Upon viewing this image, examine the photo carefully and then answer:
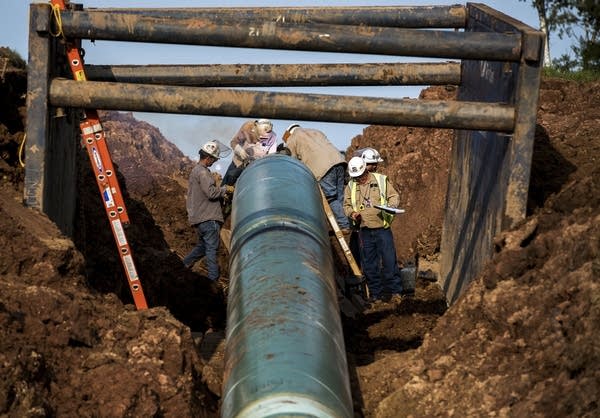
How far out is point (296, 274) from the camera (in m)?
9.27

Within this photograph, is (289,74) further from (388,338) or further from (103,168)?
(388,338)

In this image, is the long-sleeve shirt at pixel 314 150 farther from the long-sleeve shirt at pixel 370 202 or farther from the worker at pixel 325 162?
the long-sleeve shirt at pixel 370 202

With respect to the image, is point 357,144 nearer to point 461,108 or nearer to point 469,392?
point 461,108

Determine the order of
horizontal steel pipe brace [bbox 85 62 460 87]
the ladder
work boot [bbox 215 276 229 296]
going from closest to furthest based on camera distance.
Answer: the ladder
horizontal steel pipe brace [bbox 85 62 460 87]
work boot [bbox 215 276 229 296]

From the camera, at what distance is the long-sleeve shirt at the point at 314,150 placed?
16.3 meters

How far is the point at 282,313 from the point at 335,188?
8074 millimetres

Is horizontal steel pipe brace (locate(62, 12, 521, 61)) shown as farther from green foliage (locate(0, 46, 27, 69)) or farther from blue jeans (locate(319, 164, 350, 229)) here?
blue jeans (locate(319, 164, 350, 229))

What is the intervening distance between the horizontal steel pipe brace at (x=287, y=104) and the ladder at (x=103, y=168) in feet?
0.92

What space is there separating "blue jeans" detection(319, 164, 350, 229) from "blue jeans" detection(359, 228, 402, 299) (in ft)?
4.39

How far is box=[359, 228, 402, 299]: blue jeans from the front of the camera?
48.3 feet

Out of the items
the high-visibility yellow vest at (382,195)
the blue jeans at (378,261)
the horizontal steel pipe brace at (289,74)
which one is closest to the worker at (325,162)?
the blue jeans at (378,261)

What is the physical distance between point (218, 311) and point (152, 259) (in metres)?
1.66

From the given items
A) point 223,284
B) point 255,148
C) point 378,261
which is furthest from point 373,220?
point 255,148

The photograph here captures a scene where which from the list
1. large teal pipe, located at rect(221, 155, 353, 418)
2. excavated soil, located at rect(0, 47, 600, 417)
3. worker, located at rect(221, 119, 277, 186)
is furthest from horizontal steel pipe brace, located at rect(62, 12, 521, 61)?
worker, located at rect(221, 119, 277, 186)
